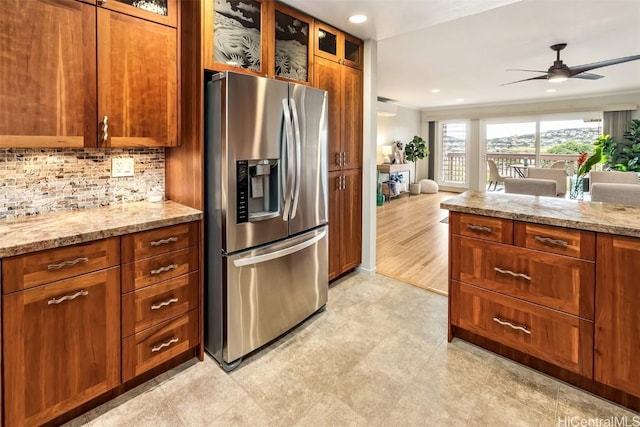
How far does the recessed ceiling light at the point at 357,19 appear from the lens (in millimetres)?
2619

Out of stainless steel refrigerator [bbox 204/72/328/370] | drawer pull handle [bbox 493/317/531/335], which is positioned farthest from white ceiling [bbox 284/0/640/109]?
drawer pull handle [bbox 493/317/531/335]

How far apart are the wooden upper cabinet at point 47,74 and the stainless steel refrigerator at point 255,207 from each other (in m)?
0.57

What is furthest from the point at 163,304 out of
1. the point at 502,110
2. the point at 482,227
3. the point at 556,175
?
the point at 502,110

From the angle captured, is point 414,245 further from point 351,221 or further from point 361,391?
point 361,391

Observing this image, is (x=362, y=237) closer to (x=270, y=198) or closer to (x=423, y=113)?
(x=270, y=198)

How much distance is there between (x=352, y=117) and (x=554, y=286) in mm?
2035

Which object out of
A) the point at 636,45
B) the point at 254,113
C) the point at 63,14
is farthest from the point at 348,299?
the point at 636,45

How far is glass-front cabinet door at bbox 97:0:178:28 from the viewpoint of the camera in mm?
1717

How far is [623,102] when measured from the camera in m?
7.09

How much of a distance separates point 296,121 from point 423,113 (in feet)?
29.2

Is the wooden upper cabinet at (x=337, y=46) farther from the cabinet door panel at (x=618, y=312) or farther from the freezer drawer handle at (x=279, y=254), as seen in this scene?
the cabinet door panel at (x=618, y=312)

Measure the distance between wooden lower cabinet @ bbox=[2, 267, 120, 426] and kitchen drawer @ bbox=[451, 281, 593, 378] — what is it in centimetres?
193

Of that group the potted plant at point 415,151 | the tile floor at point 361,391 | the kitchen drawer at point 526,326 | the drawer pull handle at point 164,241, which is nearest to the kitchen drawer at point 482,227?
the kitchen drawer at point 526,326

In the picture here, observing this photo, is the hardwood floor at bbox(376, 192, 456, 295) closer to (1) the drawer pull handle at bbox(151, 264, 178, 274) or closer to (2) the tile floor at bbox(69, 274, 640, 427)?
(2) the tile floor at bbox(69, 274, 640, 427)
